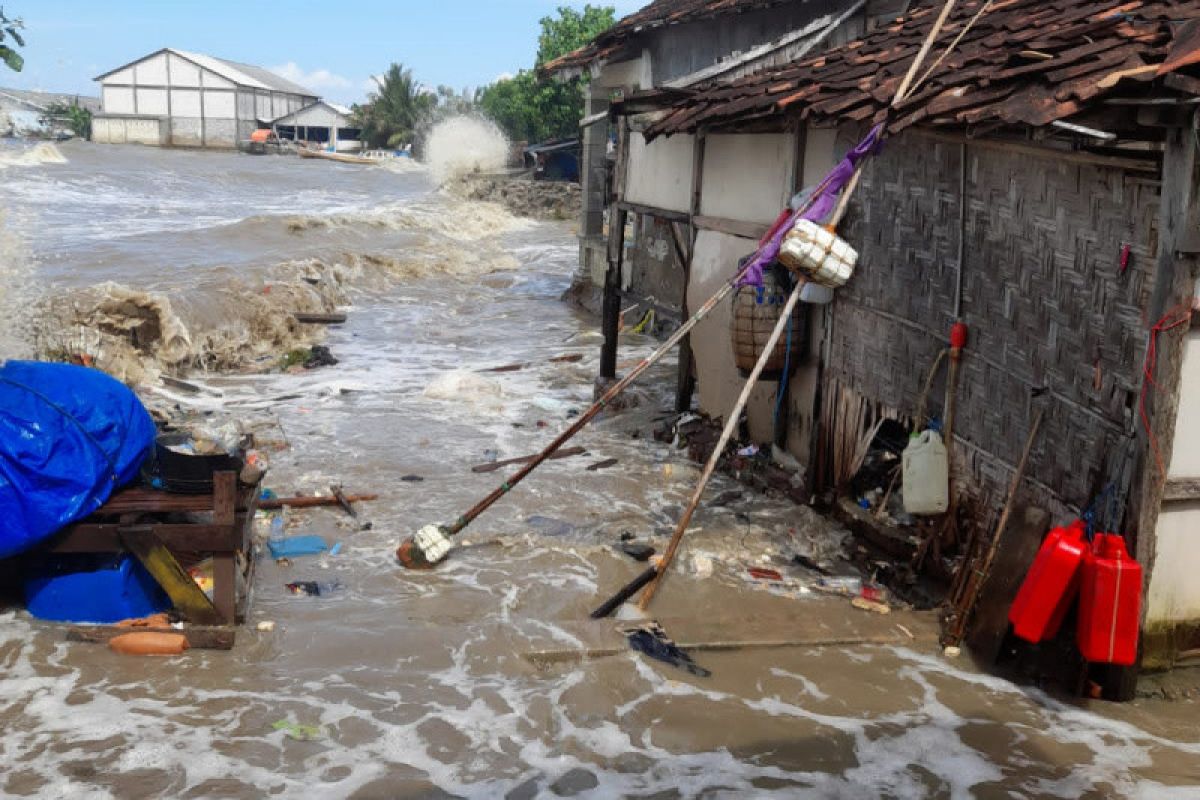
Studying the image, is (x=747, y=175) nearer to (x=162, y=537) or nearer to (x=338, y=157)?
(x=162, y=537)

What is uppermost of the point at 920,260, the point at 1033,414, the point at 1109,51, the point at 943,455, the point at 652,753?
the point at 1109,51

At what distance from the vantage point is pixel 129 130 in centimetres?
7006

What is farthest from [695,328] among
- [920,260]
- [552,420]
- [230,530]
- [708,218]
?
[230,530]

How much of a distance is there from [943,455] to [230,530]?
4.23m

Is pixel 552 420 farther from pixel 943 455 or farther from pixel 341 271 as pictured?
pixel 341 271

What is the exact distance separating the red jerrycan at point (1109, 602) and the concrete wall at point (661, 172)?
623 centimetres

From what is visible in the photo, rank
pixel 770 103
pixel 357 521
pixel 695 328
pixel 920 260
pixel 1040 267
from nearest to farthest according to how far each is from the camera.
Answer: pixel 1040 267
pixel 920 260
pixel 770 103
pixel 357 521
pixel 695 328

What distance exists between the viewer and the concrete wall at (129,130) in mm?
70062

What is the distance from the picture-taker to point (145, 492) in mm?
6090

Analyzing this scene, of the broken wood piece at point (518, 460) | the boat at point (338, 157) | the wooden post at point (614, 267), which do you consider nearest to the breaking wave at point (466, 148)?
the boat at point (338, 157)

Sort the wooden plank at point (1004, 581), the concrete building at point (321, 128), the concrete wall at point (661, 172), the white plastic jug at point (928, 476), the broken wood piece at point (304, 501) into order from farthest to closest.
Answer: the concrete building at point (321, 128) → the concrete wall at point (661, 172) → the broken wood piece at point (304, 501) → the white plastic jug at point (928, 476) → the wooden plank at point (1004, 581)

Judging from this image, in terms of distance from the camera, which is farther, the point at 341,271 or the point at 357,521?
the point at 341,271

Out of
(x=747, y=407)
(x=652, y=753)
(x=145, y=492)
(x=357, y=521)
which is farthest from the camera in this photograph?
(x=747, y=407)

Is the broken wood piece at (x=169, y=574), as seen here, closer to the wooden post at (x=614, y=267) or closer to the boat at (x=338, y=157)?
the wooden post at (x=614, y=267)
